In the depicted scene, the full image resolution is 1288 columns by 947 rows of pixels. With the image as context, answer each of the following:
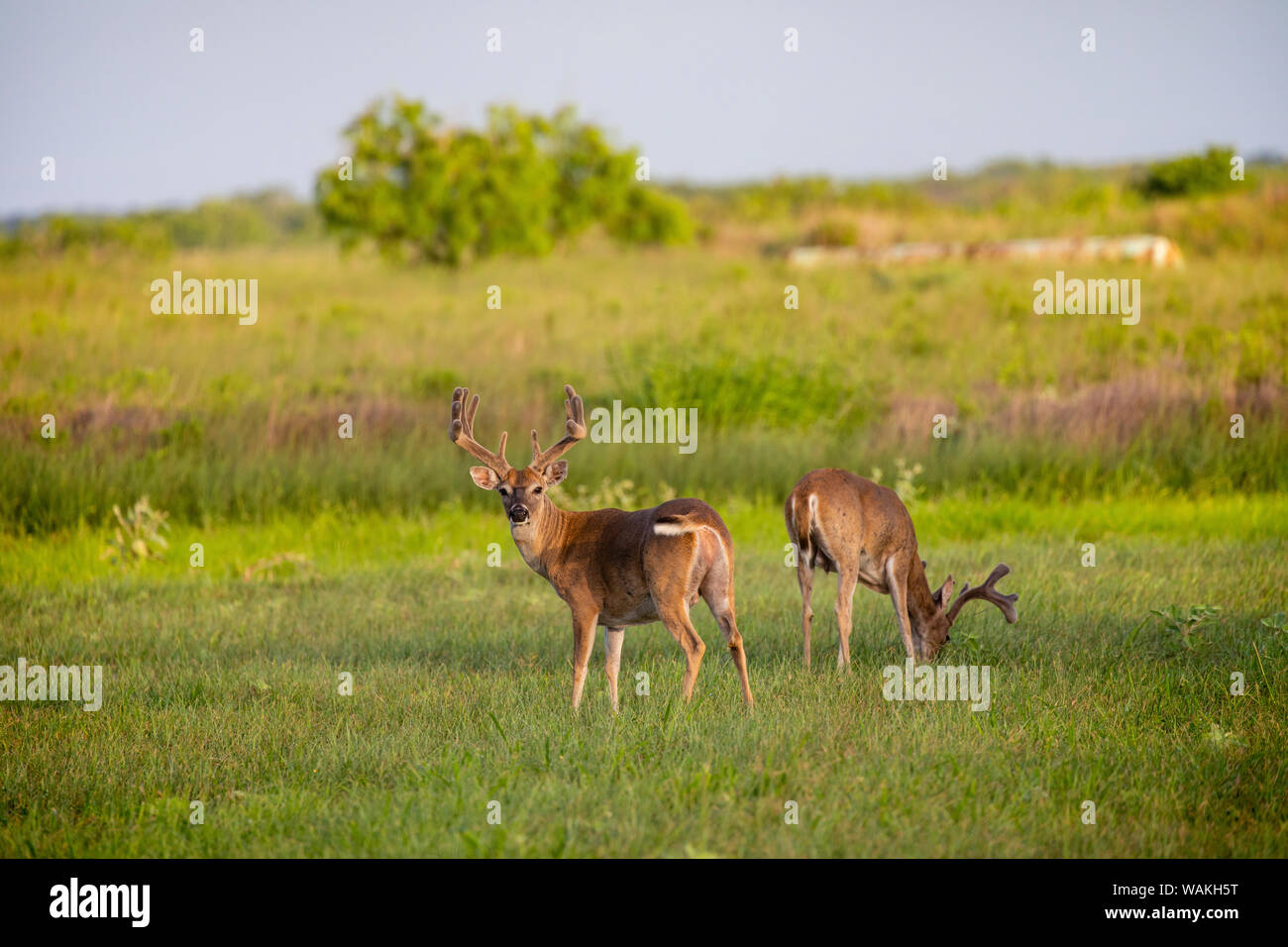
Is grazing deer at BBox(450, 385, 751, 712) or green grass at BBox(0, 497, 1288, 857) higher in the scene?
grazing deer at BBox(450, 385, 751, 712)

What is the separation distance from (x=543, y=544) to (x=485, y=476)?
0.59m

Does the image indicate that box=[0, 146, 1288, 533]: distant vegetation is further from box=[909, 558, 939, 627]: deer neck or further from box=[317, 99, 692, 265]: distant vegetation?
box=[909, 558, 939, 627]: deer neck

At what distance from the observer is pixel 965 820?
6309mm

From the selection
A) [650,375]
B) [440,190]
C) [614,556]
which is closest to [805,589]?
[614,556]

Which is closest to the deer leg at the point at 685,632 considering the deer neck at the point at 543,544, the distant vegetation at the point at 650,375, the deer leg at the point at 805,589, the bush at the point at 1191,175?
the deer neck at the point at 543,544

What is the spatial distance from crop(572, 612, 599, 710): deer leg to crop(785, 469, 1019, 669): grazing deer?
1.62 meters

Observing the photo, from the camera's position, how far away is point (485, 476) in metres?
8.44

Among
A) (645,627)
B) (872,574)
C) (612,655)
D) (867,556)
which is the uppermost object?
(867,556)

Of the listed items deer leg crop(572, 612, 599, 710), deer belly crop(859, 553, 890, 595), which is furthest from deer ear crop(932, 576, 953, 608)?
deer leg crop(572, 612, 599, 710)

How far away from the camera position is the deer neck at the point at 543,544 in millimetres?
8539

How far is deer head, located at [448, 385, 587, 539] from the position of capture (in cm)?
834

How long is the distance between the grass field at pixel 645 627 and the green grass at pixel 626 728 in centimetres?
3

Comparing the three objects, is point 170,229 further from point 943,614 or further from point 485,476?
point 943,614
